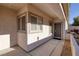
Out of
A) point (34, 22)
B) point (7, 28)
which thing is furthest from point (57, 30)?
point (7, 28)

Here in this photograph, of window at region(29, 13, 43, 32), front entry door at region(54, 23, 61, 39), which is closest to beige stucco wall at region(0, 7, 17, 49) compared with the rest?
Result: window at region(29, 13, 43, 32)

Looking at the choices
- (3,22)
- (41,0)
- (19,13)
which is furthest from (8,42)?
(41,0)

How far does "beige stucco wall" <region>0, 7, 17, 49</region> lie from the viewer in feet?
12.0

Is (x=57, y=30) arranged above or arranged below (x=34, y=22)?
below

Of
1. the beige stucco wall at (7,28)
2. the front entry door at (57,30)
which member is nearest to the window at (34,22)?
the beige stucco wall at (7,28)

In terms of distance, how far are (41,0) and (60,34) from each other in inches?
241

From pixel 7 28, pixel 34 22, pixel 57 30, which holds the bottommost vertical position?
pixel 57 30

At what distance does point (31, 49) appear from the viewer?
3.57m

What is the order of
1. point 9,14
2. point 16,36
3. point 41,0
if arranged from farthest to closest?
point 16,36 → point 9,14 → point 41,0

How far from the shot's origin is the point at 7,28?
154 inches

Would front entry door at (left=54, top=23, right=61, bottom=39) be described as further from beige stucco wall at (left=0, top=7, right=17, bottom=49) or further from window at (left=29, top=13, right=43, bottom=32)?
beige stucco wall at (left=0, top=7, right=17, bottom=49)

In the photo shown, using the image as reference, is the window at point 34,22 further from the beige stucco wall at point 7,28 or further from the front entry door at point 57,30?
the front entry door at point 57,30

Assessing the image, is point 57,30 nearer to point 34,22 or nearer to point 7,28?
point 34,22

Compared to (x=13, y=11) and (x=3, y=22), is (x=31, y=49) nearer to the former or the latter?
(x=3, y=22)
